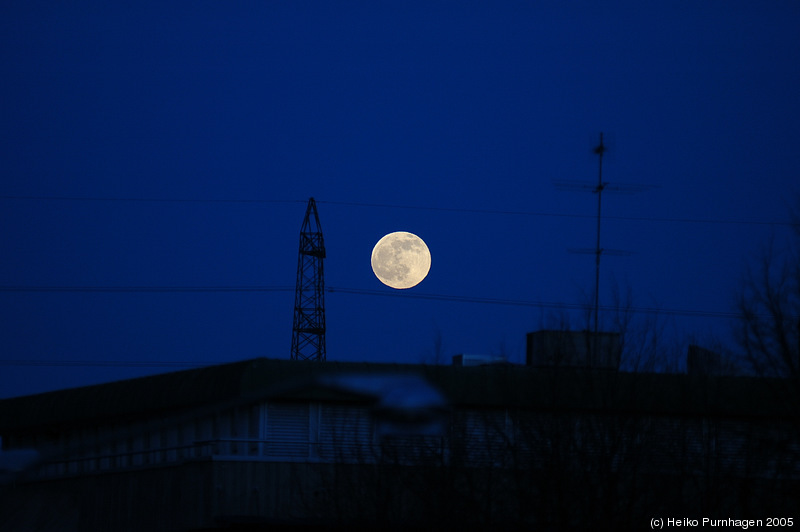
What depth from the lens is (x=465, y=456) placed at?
2497cm

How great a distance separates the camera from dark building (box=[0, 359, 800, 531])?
78.5 ft

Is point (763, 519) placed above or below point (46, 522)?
above

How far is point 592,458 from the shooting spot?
80.2 ft

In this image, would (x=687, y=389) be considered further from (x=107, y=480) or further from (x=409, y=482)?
(x=107, y=480)

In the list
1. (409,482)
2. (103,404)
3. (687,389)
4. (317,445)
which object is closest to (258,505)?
(317,445)

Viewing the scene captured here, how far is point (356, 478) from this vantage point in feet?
85.6

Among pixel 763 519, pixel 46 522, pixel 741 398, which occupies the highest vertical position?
pixel 741 398

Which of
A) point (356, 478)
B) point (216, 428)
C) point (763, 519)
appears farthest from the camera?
point (216, 428)

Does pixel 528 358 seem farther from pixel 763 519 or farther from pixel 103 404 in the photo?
pixel 103 404

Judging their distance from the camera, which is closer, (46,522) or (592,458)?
(592,458)

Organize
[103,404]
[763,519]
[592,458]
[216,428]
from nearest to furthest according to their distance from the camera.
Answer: [763,519]
[592,458]
[216,428]
[103,404]

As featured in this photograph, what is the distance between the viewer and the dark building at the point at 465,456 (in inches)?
942

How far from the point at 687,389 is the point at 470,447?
5581 millimetres

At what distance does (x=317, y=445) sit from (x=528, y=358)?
6.80 metres
